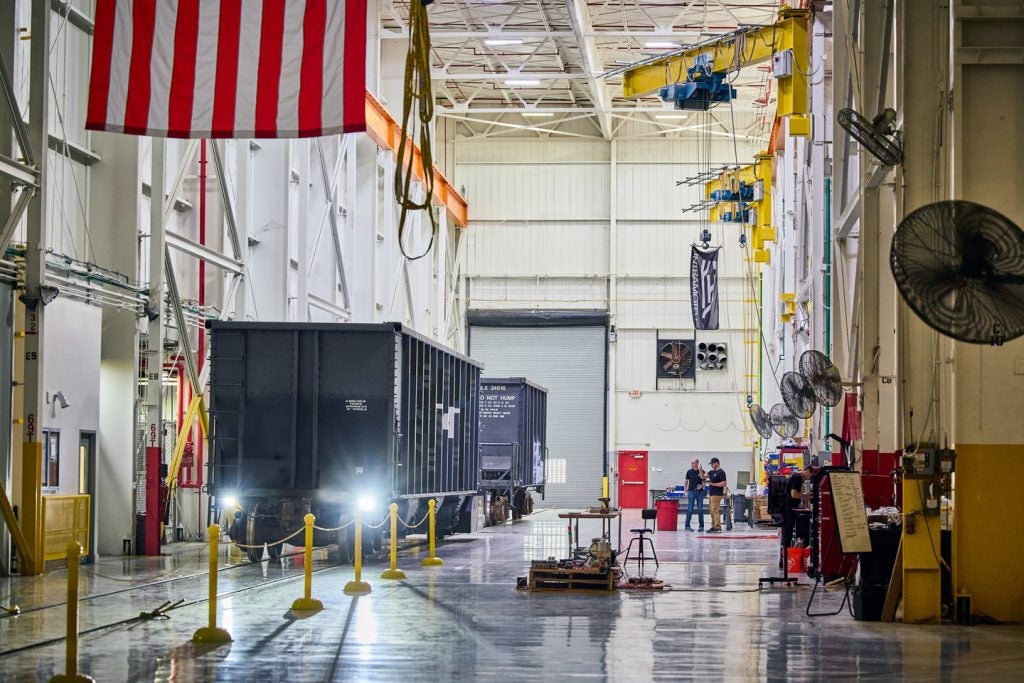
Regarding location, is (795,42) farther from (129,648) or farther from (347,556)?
(129,648)

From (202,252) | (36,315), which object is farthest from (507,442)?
(36,315)

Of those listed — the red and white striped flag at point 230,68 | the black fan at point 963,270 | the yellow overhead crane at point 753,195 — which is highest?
the yellow overhead crane at point 753,195

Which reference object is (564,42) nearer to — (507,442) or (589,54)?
(589,54)

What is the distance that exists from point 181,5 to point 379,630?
7234 millimetres

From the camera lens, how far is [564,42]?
43.8 meters

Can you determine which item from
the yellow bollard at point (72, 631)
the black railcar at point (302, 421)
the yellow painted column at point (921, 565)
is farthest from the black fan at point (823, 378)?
the yellow bollard at point (72, 631)

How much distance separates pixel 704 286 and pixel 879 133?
27900 mm

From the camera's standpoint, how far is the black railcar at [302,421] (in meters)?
20.1

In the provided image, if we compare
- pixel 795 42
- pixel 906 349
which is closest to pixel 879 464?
pixel 906 349

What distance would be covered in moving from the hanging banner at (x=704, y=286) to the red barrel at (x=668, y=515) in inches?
383

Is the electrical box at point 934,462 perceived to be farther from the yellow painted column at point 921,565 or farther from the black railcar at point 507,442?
the black railcar at point 507,442

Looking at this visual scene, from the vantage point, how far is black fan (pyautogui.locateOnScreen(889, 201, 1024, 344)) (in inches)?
422

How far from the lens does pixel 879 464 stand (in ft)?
56.6

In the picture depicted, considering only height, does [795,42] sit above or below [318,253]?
above
